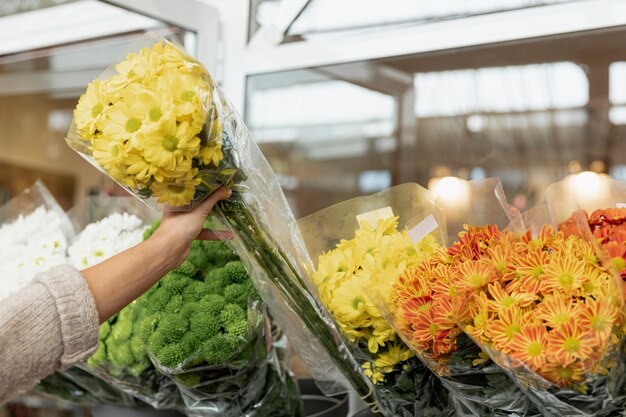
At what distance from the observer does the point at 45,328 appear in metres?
0.97

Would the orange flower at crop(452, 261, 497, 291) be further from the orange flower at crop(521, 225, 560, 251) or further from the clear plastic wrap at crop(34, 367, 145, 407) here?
the clear plastic wrap at crop(34, 367, 145, 407)

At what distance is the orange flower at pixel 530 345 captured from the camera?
73cm

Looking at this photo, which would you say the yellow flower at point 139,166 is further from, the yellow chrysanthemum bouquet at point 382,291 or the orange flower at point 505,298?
the orange flower at point 505,298

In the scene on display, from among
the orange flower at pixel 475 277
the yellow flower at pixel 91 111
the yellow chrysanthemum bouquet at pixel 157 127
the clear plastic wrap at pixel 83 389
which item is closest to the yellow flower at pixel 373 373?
the orange flower at pixel 475 277

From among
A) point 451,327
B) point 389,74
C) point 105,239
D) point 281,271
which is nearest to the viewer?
point 451,327

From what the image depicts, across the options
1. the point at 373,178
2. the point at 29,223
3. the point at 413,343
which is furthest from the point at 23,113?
the point at 413,343

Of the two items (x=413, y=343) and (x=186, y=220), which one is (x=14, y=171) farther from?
(x=413, y=343)

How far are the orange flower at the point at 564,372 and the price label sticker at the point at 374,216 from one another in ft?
1.21

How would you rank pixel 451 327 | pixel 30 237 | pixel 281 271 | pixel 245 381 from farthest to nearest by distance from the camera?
1. pixel 30 237
2. pixel 245 381
3. pixel 281 271
4. pixel 451 327

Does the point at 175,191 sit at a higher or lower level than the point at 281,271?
higher

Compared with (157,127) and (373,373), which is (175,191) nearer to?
(157,127)

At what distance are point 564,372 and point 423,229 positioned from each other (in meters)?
0.33

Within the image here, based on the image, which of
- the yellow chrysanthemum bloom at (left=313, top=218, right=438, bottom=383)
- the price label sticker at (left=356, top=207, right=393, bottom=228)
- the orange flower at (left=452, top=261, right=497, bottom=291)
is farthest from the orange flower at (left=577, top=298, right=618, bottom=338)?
the price label sticker at (left=356, top=207, right=393, bottom=228)

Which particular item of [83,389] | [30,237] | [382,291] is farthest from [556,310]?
[30,237]
